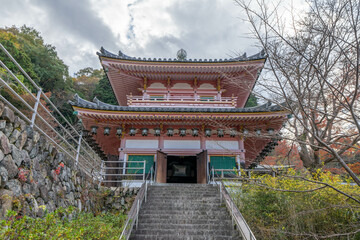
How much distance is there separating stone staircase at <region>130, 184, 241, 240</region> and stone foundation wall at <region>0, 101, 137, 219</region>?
1984 mm

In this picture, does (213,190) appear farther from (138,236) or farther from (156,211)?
(138,236)

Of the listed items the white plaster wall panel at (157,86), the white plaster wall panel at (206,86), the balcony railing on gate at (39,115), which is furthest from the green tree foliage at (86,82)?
the white plaster wall panel at (206,86)

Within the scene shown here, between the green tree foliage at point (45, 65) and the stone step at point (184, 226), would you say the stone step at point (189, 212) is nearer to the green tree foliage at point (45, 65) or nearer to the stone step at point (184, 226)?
the stone step at point (184, 226)

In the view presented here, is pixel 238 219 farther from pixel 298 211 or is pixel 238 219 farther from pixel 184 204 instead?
pixel 184 204

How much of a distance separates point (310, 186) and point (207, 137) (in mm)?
4782

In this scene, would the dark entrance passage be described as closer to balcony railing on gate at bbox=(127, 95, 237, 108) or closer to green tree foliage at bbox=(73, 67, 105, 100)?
balcony railing on gate at bbox=(127, 95, 237, 108)

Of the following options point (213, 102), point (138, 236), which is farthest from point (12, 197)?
point (213, 102)

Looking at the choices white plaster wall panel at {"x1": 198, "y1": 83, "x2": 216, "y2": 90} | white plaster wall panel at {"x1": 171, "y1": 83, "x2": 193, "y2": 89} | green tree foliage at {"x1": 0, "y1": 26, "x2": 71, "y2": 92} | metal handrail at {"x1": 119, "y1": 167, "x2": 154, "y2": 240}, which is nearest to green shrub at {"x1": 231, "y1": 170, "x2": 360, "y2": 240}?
metal handrail at {"x1": 119, "y1": 167, "x2": 154, "y2": 240}

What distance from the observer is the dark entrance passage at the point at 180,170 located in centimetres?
1371

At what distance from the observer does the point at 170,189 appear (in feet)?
25.6

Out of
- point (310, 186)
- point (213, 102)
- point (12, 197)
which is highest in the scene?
point (213, 102)

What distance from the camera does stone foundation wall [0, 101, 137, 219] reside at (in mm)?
3639

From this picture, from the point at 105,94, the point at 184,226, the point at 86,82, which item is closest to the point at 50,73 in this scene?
the point at 105,94

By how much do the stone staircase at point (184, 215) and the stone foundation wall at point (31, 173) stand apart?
78.1 inches
